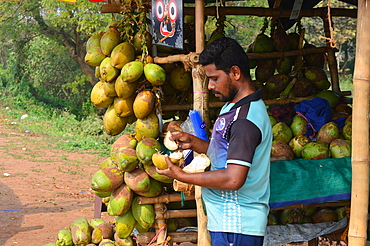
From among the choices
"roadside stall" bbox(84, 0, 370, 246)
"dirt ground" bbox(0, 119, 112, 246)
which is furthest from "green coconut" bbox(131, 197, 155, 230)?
"dirt ground" bbox(0, 119, 112, 246)

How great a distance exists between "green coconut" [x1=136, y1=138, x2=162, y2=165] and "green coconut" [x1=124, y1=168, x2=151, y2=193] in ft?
0.39

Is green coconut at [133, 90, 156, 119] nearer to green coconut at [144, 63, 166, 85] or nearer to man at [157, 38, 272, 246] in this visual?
green coconut at [144, 63, 166, 85]

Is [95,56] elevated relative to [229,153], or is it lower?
elevated

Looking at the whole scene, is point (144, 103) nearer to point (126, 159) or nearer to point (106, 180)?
point (126, 159)

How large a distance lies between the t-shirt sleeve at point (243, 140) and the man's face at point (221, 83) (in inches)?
7.5

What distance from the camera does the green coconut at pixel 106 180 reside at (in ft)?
10.7

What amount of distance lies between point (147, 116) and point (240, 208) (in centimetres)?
159

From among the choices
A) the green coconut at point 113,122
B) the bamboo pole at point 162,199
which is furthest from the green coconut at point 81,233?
the green coconut at point 113,122

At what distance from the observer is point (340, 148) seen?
11.1 feet

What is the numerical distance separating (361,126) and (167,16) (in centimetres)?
153

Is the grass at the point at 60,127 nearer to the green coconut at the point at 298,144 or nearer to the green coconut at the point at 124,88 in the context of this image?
the green coconut at the point at 124,88

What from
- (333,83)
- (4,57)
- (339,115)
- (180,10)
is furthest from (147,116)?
(4,57)

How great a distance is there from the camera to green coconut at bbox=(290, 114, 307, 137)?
374cm

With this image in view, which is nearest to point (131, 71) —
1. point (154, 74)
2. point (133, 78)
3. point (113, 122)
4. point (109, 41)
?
point (133, 78)
